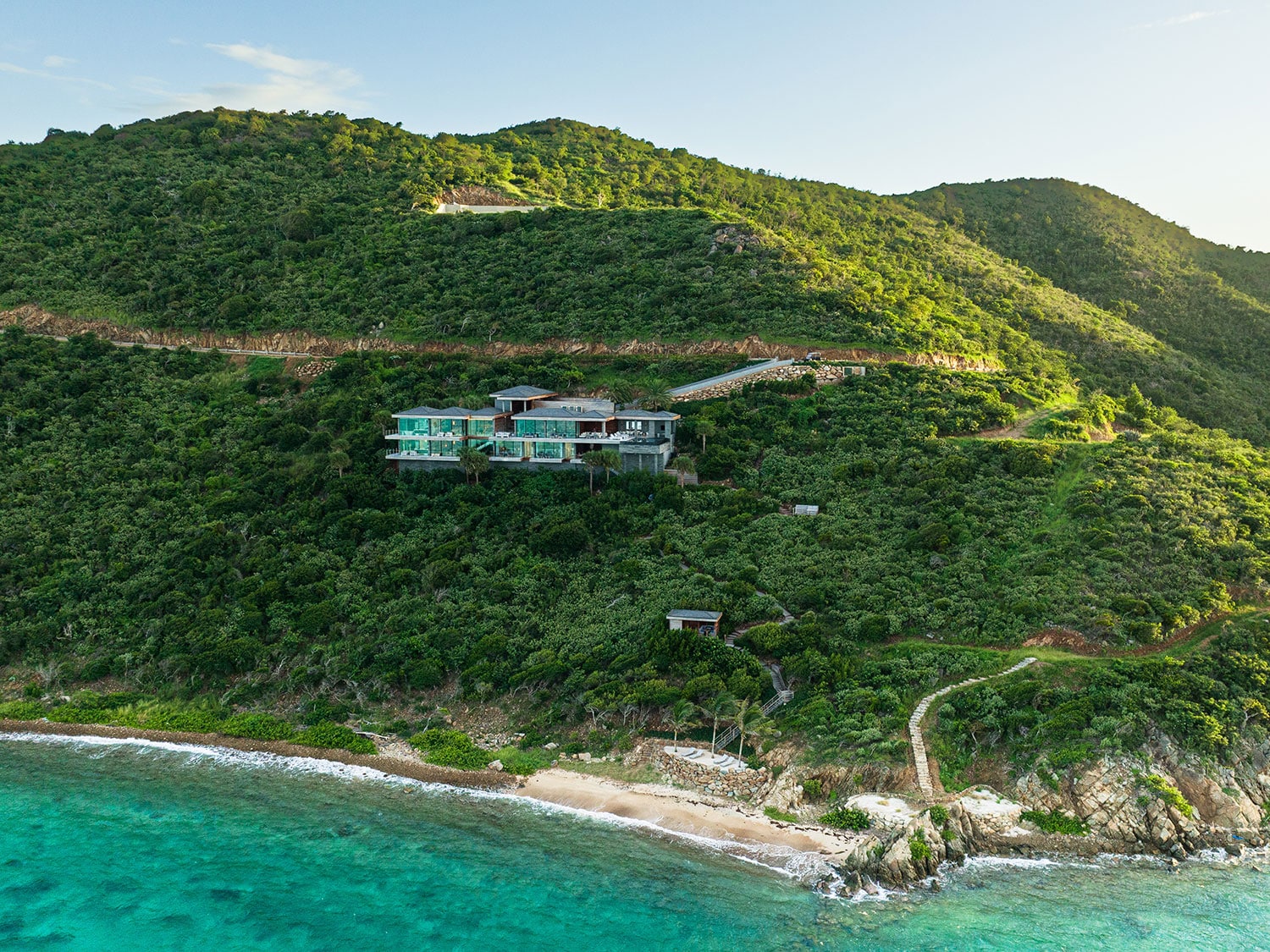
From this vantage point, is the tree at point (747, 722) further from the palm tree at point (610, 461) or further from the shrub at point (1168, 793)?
the palm tree at point (610, 461)

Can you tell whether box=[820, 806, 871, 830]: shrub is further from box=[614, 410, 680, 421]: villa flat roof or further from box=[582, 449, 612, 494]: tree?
box=[614, 410, 680, 421]: villa flat roof

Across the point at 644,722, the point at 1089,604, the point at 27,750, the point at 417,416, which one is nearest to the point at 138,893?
the point at 27,750

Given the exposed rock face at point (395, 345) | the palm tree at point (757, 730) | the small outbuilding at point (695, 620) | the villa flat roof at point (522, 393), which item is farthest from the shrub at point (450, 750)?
the exposed rock face at point (395, 345)

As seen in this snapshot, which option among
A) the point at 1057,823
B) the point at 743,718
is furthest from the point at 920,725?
the point at 743,718

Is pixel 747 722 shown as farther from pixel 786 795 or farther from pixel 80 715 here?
pixel 80 715

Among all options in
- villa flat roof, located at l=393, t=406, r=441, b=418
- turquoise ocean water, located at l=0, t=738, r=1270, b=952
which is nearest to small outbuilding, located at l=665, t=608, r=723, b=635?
turquoise ocean water, located at l=0, t=738, r=1270, b=952
